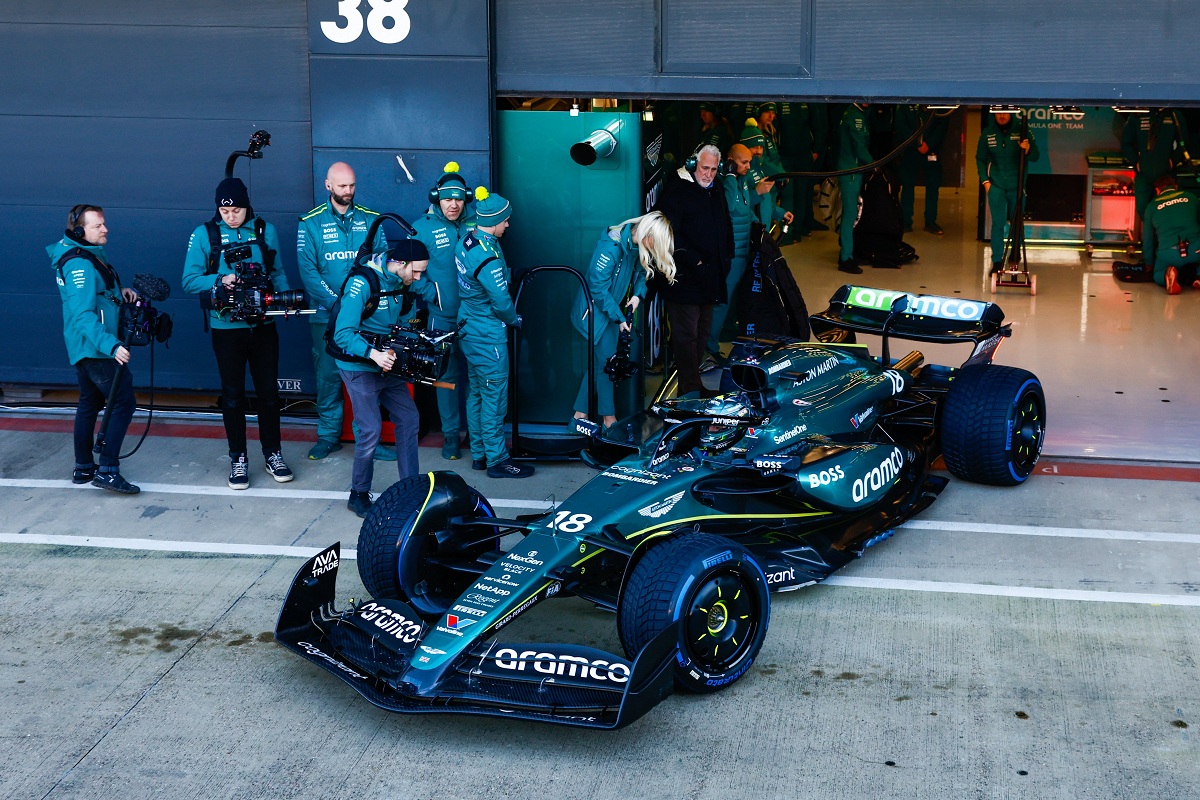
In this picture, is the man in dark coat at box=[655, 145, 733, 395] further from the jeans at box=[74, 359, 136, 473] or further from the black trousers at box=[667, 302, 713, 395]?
the jeans at box=[74, 359, 136, 473]

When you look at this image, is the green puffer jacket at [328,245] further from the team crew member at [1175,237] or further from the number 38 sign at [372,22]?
the team crew member at [1175,237]

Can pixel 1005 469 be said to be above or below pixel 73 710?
above

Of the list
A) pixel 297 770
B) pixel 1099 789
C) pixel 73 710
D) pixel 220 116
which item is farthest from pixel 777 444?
pixel 220 116

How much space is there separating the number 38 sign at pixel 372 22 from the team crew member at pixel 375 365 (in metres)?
2.09

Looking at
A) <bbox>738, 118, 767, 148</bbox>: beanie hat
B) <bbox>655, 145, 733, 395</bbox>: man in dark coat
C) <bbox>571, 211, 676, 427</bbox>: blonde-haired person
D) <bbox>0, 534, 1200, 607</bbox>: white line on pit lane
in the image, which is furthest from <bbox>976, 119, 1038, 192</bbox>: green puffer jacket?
<bbox>0, 534, 1200, 607</bbox>: white line on pit lane

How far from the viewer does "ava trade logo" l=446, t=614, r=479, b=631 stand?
5406mm

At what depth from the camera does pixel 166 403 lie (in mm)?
10016

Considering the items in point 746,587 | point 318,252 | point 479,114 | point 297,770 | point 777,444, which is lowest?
point 297,770

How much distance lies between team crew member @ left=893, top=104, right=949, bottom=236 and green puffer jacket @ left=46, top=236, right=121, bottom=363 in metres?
11.5

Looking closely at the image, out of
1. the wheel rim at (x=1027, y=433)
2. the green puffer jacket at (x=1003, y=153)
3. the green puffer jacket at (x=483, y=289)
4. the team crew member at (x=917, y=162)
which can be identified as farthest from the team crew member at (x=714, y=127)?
the wheel rim at (x=1027, y=433)

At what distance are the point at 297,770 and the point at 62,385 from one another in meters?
5.77

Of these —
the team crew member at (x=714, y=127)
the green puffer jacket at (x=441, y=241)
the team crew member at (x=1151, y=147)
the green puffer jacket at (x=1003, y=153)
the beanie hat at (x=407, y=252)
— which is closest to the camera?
the beanie hat at (x=407, y=252)

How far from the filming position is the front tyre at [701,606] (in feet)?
17.7

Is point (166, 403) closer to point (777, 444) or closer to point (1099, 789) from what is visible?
point (777, 444)
